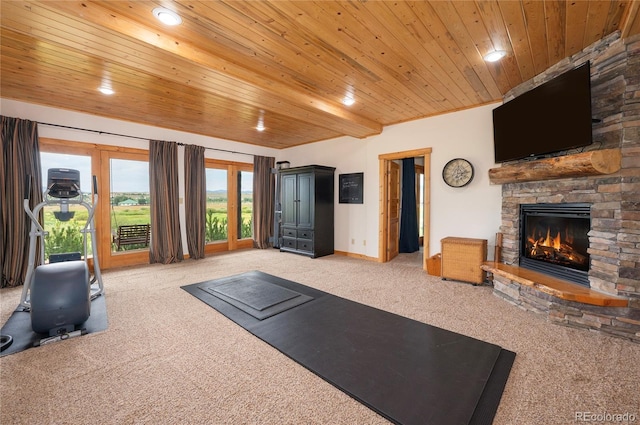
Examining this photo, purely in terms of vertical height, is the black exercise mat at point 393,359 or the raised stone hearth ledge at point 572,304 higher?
the raised stone hearth ledge at point 572,304

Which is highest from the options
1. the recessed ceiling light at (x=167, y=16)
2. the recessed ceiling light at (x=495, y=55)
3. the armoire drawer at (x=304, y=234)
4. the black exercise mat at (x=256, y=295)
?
the recessed ceiling light at (x=167, y=16)

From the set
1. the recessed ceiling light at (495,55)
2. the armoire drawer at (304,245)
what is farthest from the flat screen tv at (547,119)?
the armoire drawer at (304,245)

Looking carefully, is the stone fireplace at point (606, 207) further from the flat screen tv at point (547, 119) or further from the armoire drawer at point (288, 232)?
the armoire drawer at point (288, 232)

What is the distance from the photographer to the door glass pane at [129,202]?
4887 mm

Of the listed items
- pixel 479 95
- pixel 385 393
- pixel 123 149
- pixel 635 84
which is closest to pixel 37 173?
pixel 123 149

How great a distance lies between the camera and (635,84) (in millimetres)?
2359

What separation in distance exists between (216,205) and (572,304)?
609 centimetres

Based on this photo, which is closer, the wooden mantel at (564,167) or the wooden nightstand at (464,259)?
the wooden mantel at (564,167)

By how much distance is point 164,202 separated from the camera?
5234mm

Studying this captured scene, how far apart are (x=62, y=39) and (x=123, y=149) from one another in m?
3.03

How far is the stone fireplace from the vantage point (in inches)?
93.4

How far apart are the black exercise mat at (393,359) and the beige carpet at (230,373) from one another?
10 centimetres

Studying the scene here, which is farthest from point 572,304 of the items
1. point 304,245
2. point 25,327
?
point 25,327

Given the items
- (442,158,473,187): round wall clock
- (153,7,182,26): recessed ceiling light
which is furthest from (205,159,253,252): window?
(442,158,473,187): round wall clock
